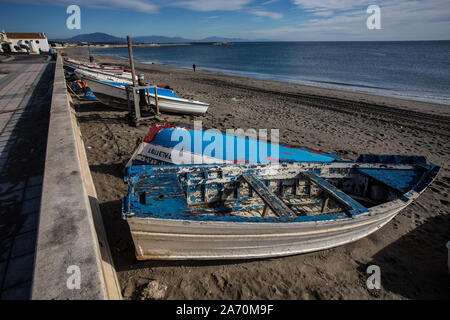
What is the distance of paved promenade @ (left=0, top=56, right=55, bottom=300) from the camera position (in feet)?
8.50

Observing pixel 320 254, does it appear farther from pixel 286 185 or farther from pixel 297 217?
pixel 286 185

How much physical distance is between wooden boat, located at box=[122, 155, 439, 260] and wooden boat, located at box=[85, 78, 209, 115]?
7436mm

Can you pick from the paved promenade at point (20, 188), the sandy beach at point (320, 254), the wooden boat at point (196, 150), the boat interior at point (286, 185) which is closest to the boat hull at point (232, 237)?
the sandy beach at point (320, 254)

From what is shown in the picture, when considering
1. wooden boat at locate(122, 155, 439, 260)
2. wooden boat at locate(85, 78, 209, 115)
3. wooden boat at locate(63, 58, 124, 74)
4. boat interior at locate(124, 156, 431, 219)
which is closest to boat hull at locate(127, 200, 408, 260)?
wooden boat at locate(122, 155, 439, 260)

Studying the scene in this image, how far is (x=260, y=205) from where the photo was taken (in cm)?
473

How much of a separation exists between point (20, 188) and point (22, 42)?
2366 inches

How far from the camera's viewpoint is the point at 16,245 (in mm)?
2965

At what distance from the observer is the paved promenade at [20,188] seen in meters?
2.59

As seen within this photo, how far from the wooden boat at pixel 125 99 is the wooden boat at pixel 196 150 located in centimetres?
558

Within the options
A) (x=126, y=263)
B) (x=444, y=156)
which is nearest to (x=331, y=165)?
(x=126, y=263)

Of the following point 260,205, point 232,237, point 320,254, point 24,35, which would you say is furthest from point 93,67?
point 24,35

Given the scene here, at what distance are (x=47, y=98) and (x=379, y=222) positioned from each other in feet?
44.0

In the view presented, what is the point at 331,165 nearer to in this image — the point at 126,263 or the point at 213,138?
the point at 213,138

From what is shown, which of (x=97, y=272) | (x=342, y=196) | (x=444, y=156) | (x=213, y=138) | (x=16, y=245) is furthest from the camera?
(x=444, y=156)
